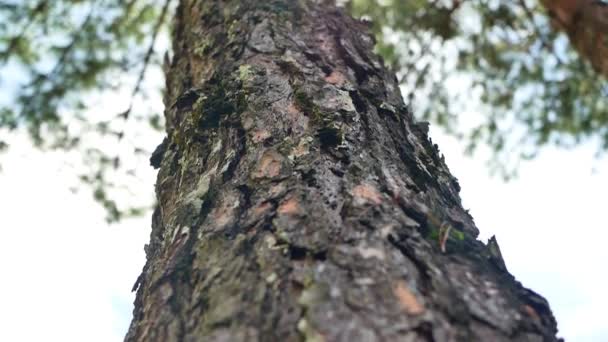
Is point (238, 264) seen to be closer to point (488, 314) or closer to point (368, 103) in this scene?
point (488, 314)

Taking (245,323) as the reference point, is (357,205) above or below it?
above

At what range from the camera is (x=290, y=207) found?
53.4 inches

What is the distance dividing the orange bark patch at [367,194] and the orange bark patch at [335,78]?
639 millimetres

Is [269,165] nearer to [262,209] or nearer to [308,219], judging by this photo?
[262,209]

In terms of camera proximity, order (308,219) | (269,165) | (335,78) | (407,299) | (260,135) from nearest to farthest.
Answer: (407,299)
(308,219)
(269,165)
(260,135)
(335,78)

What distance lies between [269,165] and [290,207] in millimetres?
225

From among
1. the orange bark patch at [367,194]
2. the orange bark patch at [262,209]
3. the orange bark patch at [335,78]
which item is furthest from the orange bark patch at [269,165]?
the orange bark patch at [335,78]

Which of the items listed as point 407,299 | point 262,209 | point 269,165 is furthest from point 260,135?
point 407,299

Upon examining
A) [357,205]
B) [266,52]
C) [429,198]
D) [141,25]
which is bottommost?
[357,205]

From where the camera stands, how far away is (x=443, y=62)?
2807 millimetres

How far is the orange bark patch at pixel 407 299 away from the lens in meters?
1.01

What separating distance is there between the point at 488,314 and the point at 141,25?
337cm

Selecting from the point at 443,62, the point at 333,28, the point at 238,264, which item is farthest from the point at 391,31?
the point at 238,264

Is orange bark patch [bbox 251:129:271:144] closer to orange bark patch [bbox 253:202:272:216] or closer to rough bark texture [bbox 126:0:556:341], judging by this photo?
rough bark texture [bbox 126:0:556:341]
